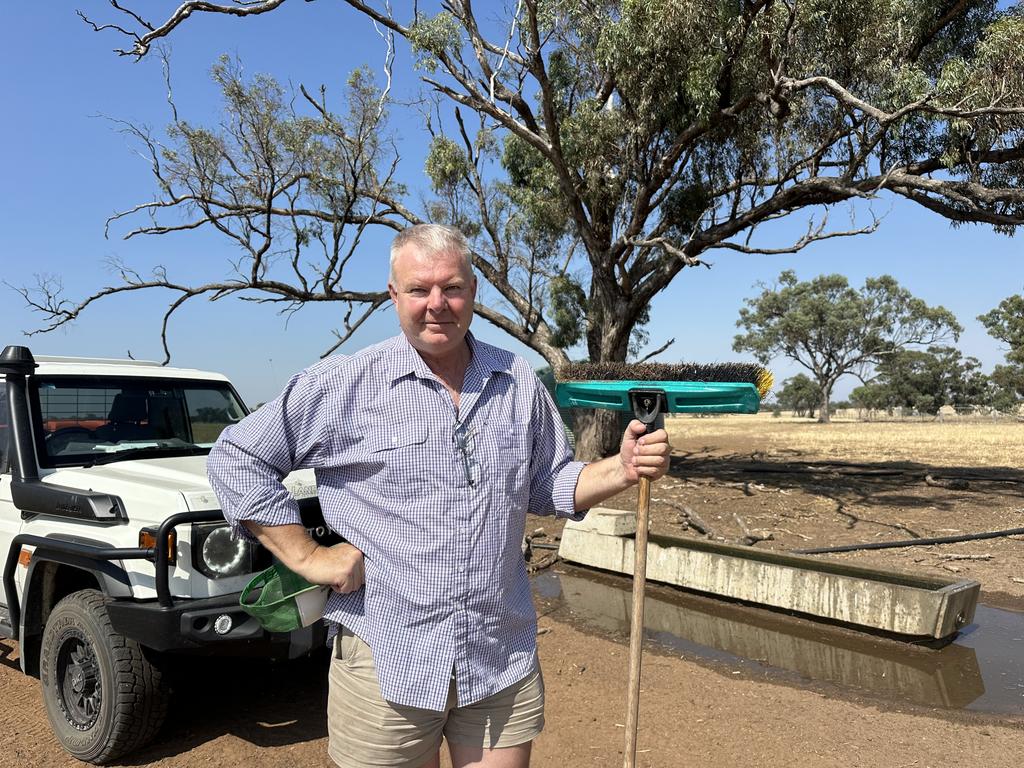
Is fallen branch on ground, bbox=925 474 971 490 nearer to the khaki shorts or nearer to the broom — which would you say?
the broom

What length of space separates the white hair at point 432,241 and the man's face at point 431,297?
0.04 ft

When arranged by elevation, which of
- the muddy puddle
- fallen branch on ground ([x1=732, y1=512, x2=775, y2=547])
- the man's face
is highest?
the man's face

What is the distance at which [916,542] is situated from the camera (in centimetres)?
842

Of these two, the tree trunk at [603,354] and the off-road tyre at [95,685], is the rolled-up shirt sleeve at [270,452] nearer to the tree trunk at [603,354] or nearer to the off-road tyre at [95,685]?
the off-road tyre at [95,685]

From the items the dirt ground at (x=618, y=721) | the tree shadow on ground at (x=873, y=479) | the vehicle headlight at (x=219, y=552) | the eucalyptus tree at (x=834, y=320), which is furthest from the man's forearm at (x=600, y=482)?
the eucalyptus tree at (x=834, y=320)

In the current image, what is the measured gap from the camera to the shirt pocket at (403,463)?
197 centimetres

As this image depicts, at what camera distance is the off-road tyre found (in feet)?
11.4

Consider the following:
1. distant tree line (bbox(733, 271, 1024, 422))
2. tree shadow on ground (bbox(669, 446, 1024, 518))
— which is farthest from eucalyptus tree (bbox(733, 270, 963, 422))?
tree shadow on ground (bbox(669, 446, 1024, 518))

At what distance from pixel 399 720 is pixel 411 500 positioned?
0.59 meters

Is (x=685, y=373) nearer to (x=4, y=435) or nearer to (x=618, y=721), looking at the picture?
(x=618, y=721)

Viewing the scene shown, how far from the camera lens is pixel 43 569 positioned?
3.89m

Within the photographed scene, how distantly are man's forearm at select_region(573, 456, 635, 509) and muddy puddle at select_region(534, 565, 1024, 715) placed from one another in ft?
12.3

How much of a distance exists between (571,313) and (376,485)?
51.4 ft

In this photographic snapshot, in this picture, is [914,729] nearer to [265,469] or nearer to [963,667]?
[963,667]
